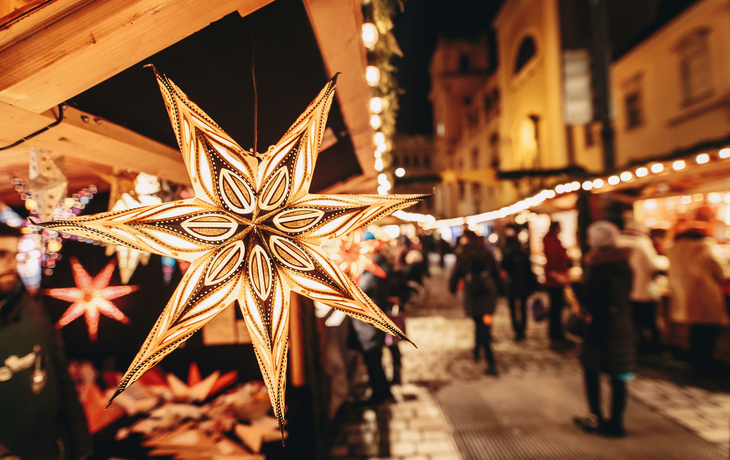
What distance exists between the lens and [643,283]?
5117 millimetres

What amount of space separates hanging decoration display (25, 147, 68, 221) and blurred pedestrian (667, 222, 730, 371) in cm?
686

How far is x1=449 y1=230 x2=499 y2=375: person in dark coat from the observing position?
16.5 ft

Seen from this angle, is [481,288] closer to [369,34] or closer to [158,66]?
[369,34]

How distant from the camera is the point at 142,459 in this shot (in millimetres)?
2621

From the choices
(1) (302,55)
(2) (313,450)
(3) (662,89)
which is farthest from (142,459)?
(3) (662,89)

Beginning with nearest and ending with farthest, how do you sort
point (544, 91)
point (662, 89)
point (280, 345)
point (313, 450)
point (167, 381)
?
point (280, 345), point (313, 450), point (167, 381), point (662, 89), point (544, 91)

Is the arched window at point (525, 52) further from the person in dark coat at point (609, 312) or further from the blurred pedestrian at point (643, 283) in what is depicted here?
the person in dark coat at point (609, 312)

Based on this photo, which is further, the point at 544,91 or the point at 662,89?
the point at 544,91

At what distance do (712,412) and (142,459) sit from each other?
626 cm

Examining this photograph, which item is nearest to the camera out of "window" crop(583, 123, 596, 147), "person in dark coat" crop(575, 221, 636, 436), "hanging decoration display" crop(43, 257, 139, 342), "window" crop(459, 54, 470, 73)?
"hanging decoration display" crop(43, 257, 139, 342)

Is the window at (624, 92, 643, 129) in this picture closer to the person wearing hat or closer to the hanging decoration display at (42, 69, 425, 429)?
the hanging decoration display at (42, 69, 425, 429)

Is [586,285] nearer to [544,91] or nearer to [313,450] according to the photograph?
[313,450]

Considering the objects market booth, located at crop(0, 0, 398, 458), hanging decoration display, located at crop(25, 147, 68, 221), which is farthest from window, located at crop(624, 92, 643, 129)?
hanging decoration display, located at crop(25, 147, 68, 221)

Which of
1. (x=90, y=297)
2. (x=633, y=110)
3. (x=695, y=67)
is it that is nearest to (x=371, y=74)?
(x=90, y=297)
